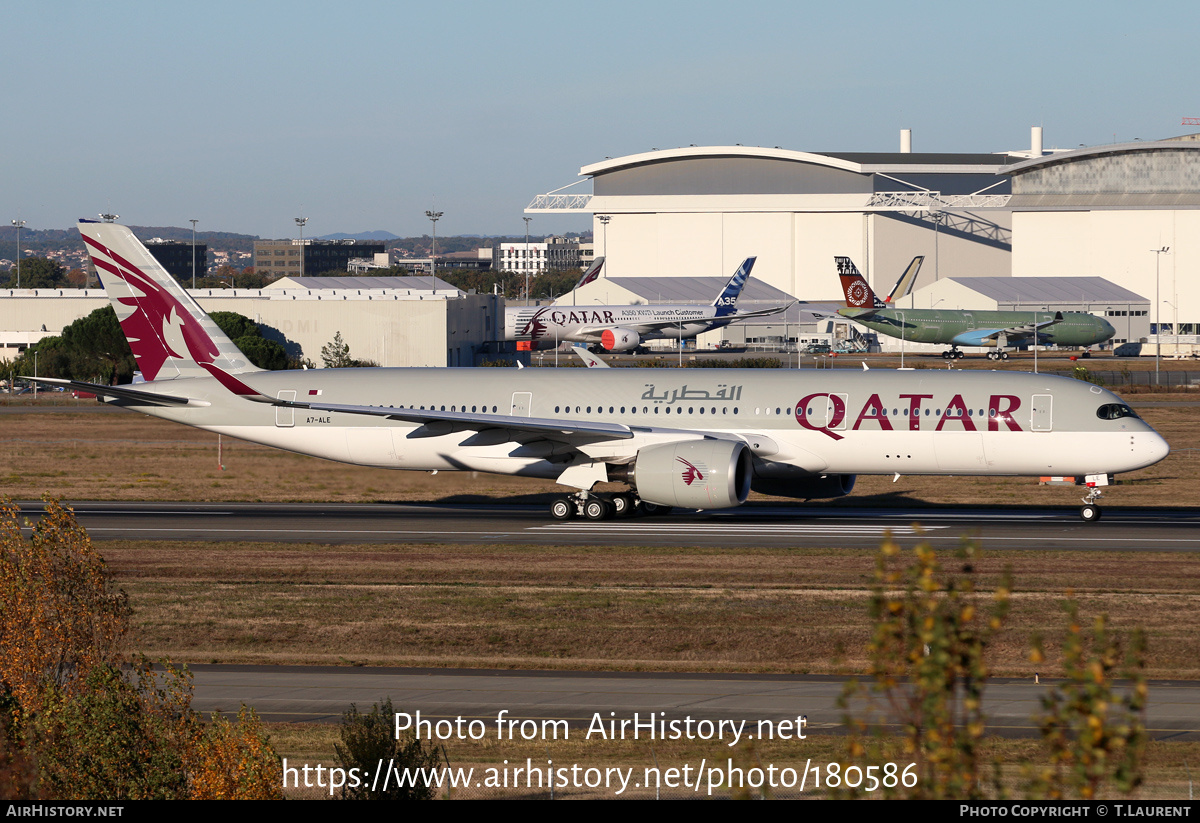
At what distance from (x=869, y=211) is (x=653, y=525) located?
13854 cm

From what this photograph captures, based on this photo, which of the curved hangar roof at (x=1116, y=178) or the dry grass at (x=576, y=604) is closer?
the dry grass at (x=576, y=604)

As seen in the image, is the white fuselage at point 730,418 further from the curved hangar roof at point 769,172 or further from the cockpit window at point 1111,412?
the curved hangar roof at point 769,172

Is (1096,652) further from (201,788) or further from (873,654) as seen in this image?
(201,788)

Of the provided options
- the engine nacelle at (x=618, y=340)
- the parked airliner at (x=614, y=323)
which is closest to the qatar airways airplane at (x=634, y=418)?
the engine nacelle at (x=618, y=340)

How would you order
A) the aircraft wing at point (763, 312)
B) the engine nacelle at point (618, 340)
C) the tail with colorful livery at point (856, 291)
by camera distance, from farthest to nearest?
the aircraft wing at point (763, 312) < the tail with colorful livery at point (856, 291) < the engine nacelle at point (618, 340)

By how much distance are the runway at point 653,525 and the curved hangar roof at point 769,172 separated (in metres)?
137

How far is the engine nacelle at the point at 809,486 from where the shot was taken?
3741 centimetres

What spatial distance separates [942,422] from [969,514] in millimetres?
4732

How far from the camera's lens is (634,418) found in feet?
124

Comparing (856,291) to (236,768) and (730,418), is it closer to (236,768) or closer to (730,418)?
(730,418)

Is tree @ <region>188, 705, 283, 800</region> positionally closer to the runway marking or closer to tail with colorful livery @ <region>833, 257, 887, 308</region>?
the runway marking

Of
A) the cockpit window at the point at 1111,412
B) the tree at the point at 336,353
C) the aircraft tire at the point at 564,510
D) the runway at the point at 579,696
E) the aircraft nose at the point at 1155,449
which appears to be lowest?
the runway at the point at 579,696

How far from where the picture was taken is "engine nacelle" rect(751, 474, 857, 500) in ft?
123
